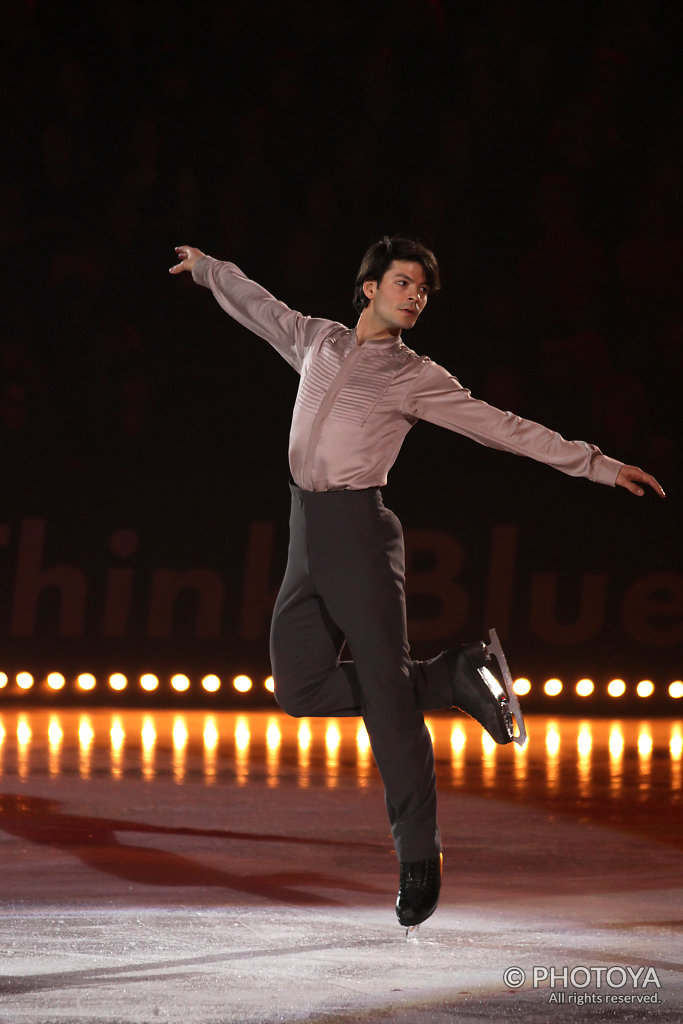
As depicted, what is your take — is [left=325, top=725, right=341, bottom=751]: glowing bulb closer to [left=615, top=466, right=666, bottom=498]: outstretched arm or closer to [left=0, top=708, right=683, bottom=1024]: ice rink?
[left=0, top=708, right=683, bottom=1024]: ice rink

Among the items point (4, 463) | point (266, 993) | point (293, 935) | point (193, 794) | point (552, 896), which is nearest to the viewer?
point (266, 993)

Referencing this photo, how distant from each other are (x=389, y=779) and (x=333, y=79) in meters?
4.82

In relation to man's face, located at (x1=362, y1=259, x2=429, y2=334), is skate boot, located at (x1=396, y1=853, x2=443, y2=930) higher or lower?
lower

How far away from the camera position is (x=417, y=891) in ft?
9.38

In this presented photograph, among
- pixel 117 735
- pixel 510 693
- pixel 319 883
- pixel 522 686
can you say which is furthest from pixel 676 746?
pixel 510 693

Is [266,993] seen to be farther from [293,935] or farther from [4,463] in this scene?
[4,463]

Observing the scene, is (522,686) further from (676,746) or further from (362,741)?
(362,741)

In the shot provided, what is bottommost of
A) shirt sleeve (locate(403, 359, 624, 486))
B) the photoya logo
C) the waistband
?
the photoya logo

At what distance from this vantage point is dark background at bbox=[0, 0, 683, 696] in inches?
260

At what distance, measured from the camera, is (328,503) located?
295cm

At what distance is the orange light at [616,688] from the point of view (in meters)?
6.56

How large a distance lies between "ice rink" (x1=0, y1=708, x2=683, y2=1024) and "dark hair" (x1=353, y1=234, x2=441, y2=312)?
129 cm

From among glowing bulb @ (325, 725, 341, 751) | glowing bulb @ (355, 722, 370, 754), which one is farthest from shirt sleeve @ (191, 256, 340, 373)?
glowing bulb @ (325, 725, 341, 751)

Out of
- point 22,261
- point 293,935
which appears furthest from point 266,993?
point 22,261
